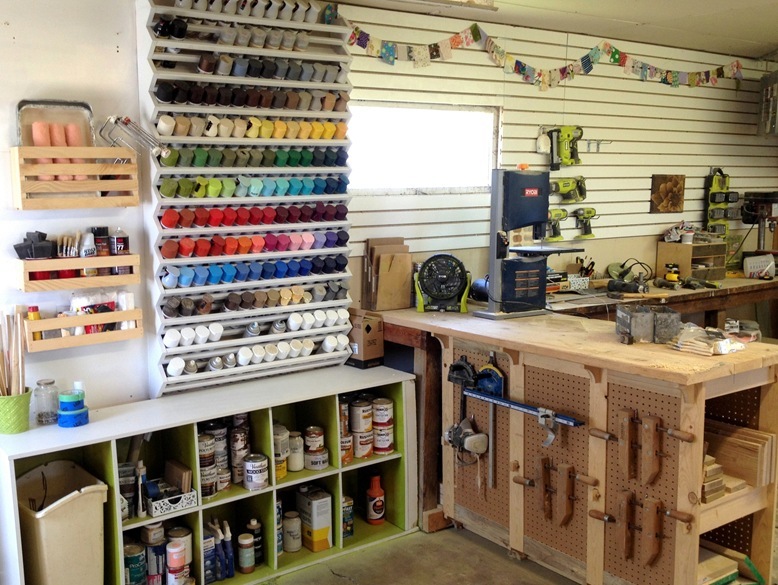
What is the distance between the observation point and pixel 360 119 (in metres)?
4.47

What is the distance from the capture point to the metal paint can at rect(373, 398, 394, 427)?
399 cm

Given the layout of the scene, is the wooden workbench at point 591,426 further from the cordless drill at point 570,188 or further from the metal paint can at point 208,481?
the cordless drill at point 570,188

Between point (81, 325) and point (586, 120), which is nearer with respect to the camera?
point (81, 325)

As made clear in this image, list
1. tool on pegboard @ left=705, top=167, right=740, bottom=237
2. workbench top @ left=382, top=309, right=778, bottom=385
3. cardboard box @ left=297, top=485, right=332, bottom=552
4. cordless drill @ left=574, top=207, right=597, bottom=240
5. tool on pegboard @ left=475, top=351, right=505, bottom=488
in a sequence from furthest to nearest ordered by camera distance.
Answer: tool on pegboard @ left=705, top=167, right=740, bottom=237
cordless drill @ left=574, top=207, right=597, bottom=240
cardboard box @ left=297, top=485, right=332, bottom=552
tool on pegboard @ left=475, top=351, right=505, bottom=488
workbench top @ left=382, top=309, right=778, bottom=385

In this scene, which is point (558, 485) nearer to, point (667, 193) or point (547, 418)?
point (547, 418)

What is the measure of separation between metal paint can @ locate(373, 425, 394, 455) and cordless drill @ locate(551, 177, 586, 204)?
2260mm

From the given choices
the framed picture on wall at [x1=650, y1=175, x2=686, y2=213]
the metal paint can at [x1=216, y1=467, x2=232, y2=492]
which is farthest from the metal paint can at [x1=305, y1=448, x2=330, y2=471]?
the framed picture on wall at [x1=650, y1=175, x2=686, y2=213]

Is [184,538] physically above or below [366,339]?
below

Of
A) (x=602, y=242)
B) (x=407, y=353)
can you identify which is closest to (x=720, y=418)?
(x=407, y=353)

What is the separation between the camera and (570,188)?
17.8ft

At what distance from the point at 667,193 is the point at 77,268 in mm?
4575

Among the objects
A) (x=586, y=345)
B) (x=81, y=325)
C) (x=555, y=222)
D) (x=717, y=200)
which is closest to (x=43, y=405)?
(x=81, y=325)

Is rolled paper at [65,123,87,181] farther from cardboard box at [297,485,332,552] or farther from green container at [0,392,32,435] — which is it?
cardboard box at [297,485,332,552]

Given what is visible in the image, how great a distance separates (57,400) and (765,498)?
10.00 ft
